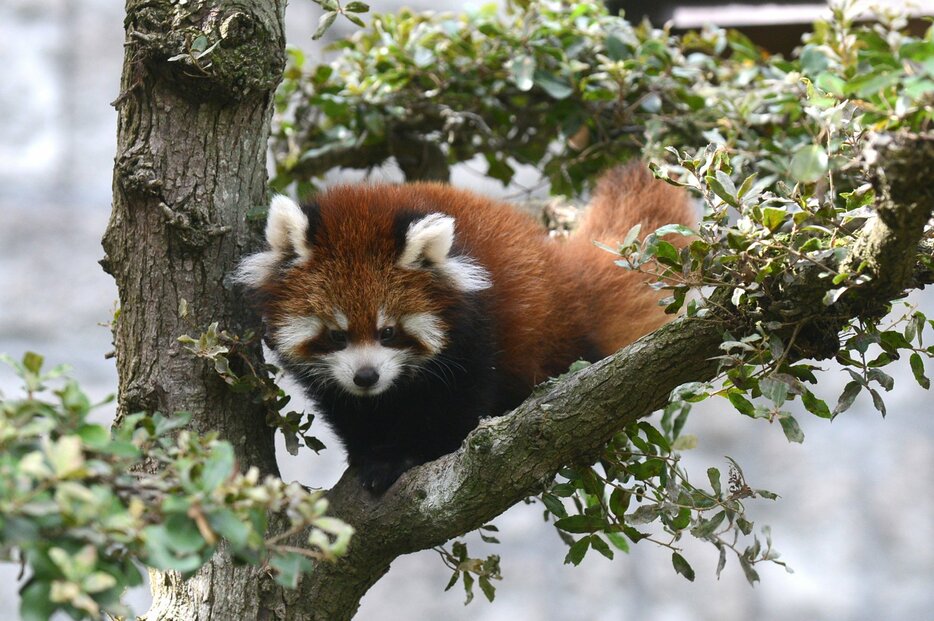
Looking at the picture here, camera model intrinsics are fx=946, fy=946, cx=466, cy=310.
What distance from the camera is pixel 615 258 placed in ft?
9.57

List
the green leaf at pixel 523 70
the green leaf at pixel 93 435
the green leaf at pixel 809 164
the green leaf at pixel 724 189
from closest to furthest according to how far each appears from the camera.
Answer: the green leaf at pixel 93 435, the green leaf at pixel 809 164, the green leaf at pixel 724 189, the green leaf at pixel 523 70

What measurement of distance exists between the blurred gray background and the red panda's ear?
8.53 ft

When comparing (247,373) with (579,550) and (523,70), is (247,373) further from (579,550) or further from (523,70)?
(523,70)


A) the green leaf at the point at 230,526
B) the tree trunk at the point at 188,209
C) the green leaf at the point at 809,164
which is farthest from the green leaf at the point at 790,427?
the tree trunk at the point at 188,209

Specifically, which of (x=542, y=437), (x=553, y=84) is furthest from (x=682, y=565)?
(x=553, y=84)

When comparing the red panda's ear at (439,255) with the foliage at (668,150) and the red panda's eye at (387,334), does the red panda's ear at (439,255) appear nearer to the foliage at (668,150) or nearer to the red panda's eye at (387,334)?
the red panda's eye at (387,334)

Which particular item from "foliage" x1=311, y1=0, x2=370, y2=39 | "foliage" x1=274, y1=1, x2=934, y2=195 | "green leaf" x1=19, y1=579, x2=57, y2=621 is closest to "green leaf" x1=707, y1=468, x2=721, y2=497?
"foliage" x1=274, y1=1, x2=934, y2=195

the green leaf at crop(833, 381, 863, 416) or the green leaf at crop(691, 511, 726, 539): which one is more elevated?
the green leaf at crop(833, 381, 863, 416)

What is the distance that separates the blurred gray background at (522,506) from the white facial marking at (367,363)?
95.1 inches

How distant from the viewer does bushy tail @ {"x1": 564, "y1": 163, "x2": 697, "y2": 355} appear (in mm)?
2949

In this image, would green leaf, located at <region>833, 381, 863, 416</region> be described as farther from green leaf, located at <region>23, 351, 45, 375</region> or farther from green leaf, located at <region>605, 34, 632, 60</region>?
green leaf, located at <region>605, 34, 632, 60</region>

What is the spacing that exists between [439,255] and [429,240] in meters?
0.06

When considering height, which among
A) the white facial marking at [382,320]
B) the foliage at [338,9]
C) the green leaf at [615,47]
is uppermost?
the foliage at [338,9]

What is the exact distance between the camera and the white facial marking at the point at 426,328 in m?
2.57
